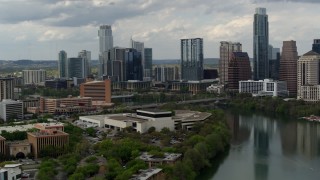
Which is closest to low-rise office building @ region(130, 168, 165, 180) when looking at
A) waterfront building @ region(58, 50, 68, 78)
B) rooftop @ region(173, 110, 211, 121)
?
rooftop @ region(173, 110, 211, 121)

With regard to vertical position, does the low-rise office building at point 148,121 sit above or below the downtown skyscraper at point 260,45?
below

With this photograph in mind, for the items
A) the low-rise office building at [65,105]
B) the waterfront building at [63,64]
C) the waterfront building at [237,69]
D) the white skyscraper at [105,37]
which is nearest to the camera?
the low-rise office building at [65,105]

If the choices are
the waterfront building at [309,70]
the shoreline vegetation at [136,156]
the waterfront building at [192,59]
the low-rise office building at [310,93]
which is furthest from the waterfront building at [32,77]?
the shoreline vegetation at [136,156]

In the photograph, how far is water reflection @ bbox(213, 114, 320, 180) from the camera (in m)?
10.8

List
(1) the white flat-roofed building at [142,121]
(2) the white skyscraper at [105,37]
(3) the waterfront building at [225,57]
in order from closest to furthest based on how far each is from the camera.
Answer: (1) the white flat-roofed building at [142,121] → (3) the waterfront building at [225,57] → (2) the white skyscraper at [105,37]

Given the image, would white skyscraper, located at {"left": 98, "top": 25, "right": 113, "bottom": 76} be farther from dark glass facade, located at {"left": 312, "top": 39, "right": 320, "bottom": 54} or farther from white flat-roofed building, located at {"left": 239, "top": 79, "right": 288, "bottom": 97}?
white flat-roofed building, located at {"left": 239, "top": 79, "right": 288, "bottom": 97}

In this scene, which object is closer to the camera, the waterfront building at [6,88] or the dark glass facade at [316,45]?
the waterfront building at [6,88]

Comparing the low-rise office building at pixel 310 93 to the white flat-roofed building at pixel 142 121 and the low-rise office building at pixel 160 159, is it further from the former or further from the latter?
the low-rise office building at pixel 160 159

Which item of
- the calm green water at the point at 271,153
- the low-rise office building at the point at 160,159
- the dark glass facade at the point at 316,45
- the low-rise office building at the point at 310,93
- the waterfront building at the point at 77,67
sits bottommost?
the calm green water at the point at 271,153

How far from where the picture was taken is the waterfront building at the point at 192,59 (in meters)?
36.4

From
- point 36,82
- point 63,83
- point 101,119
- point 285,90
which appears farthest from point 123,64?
point 101,119

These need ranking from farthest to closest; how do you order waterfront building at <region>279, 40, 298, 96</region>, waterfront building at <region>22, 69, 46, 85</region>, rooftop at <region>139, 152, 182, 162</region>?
waterfront building at <region>22, 69, 46, 85</region> < waterfront building at <region>279, 40, 298, 96</region> < rooftop at <region>139, 152, 182, 162</region>

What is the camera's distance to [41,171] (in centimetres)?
966

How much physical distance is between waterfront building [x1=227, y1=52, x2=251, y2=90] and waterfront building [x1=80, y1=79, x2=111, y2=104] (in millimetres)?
10049
